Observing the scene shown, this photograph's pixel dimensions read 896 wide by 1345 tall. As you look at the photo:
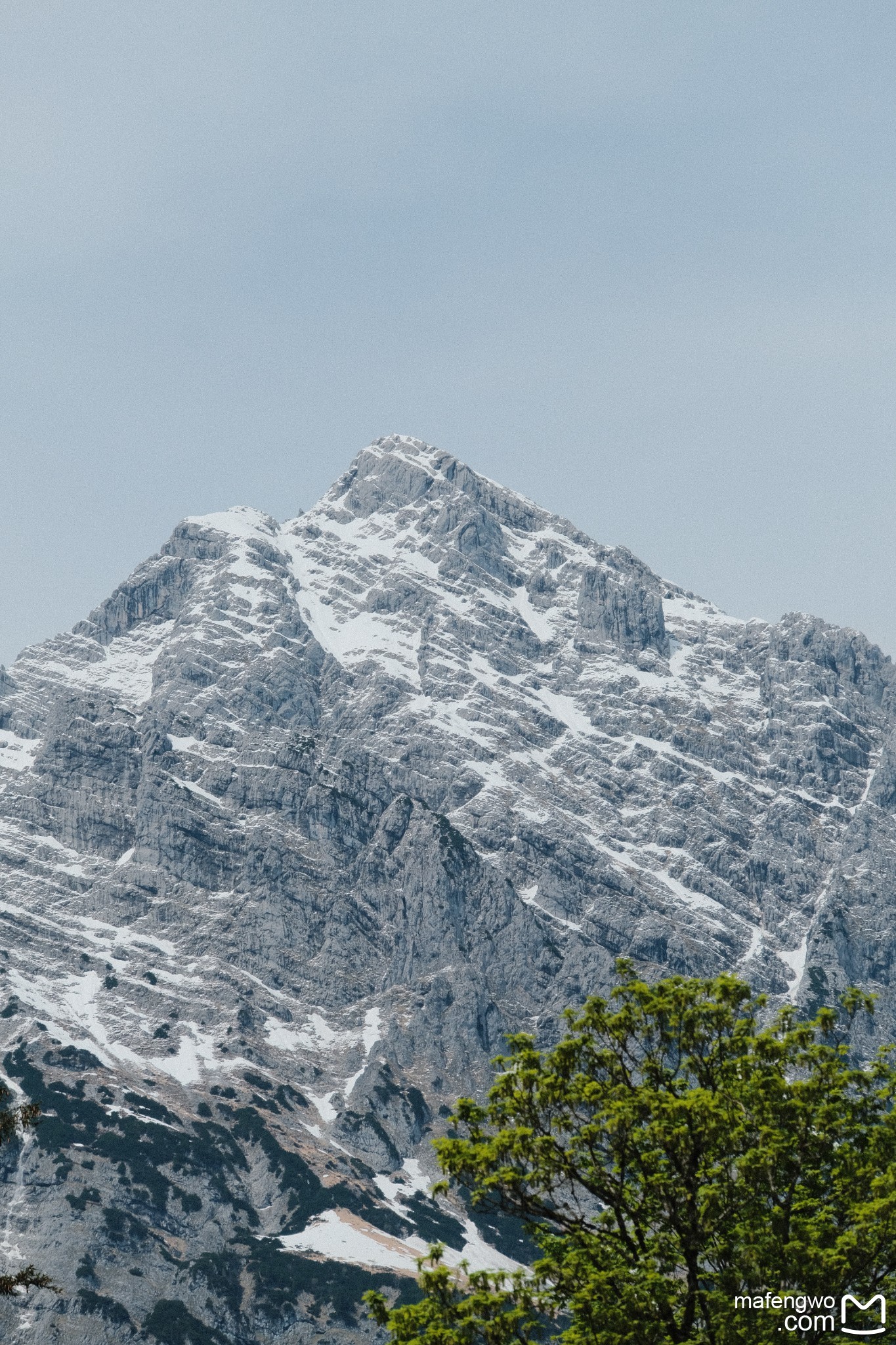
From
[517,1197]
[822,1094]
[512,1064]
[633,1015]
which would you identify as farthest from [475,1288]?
[822,1094]

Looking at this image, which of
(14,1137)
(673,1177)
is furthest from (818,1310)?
(14,1137)

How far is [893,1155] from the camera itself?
3581 centimetres

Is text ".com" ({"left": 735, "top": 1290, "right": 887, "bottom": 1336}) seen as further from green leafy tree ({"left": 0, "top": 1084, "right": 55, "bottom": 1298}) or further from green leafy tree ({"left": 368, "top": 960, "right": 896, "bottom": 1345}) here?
green leafy tree ({"left": 0, "top": 1084, "right": 55, "bottom": 1298})

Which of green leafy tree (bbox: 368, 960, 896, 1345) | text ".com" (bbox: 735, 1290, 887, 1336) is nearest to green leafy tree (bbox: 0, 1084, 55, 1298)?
green leafy tree (bbox: 368, 960, 896, 1345)

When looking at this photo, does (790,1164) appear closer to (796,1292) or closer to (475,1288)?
(796,1292)

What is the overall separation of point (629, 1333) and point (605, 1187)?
330cm

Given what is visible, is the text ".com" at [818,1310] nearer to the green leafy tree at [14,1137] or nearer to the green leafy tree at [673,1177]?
the green leafy tree at [673,1177]

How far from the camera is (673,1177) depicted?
3362 centimetres

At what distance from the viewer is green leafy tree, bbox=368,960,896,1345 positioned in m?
32.5

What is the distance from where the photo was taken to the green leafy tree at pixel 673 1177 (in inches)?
1281

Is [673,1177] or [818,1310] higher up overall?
[673,1177]

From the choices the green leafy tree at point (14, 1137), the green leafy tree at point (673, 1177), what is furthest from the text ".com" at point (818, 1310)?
the green leafy tree at point (14, 1137)

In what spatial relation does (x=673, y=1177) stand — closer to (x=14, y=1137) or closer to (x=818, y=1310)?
(x=818, y=1310)

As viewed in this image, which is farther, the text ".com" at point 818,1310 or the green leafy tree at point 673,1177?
the text ".com" at point 818,1310
